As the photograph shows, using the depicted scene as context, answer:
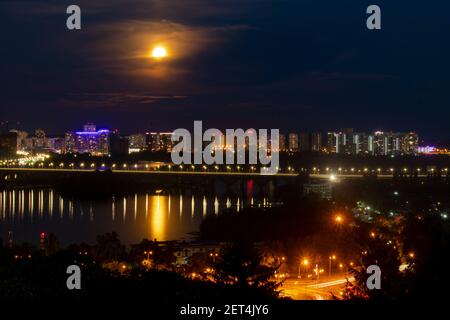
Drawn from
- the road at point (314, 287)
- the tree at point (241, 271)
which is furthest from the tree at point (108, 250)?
the tree at point (241, 271)

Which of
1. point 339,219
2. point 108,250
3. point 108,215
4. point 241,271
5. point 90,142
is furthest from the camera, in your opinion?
point 90,142

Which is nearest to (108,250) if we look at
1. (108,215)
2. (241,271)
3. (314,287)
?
(314,287)

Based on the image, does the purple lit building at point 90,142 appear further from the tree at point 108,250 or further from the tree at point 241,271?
the tree at point 241,271

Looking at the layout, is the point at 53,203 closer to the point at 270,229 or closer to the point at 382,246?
the point at 270,229

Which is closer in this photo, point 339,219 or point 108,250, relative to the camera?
point 108,250

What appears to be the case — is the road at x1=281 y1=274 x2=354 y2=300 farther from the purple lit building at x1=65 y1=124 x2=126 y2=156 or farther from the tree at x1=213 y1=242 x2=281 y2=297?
the purple lit building at x1=65 y1=124 x2=126 y2=156

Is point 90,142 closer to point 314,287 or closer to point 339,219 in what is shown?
point 339,219

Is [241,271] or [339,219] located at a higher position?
[241,271]

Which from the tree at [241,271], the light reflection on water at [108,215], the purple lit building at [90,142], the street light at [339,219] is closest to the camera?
the tree at [241,271]
